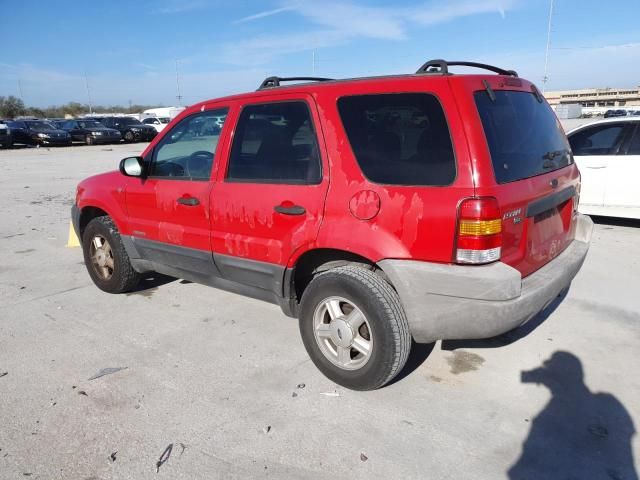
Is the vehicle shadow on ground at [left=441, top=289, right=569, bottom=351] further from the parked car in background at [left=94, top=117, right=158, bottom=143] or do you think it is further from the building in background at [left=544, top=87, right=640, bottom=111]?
the building in background at [left=544, top=87, right=640, bottom=111]

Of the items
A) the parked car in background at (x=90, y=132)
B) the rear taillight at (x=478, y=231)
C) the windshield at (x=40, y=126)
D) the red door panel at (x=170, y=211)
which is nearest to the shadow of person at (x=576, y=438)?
the rear taillight at (x=478, y=231)

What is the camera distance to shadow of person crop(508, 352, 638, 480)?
89.9 inches

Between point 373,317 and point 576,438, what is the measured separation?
3.95ft

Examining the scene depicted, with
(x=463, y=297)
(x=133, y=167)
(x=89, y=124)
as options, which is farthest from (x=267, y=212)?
(x=89, y=124)

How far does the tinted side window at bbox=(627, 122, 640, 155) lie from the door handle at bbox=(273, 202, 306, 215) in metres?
5.72

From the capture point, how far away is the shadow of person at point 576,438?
2.28 metres

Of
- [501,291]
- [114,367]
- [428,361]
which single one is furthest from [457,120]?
[114,367]

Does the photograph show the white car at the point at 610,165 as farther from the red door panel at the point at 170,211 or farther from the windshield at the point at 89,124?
the windshield at the point at 89,124

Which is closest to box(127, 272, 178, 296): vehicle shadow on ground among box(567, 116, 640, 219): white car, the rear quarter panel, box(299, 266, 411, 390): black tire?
box(299, 266, 411, 390): black tire

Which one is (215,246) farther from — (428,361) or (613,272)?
(613,272)

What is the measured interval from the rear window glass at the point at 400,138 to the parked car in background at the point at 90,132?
29.0 meters

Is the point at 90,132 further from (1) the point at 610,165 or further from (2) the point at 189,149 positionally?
(1) the point at 610,165

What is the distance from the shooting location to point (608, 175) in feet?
21.9

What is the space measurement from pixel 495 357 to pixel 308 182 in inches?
70.0
